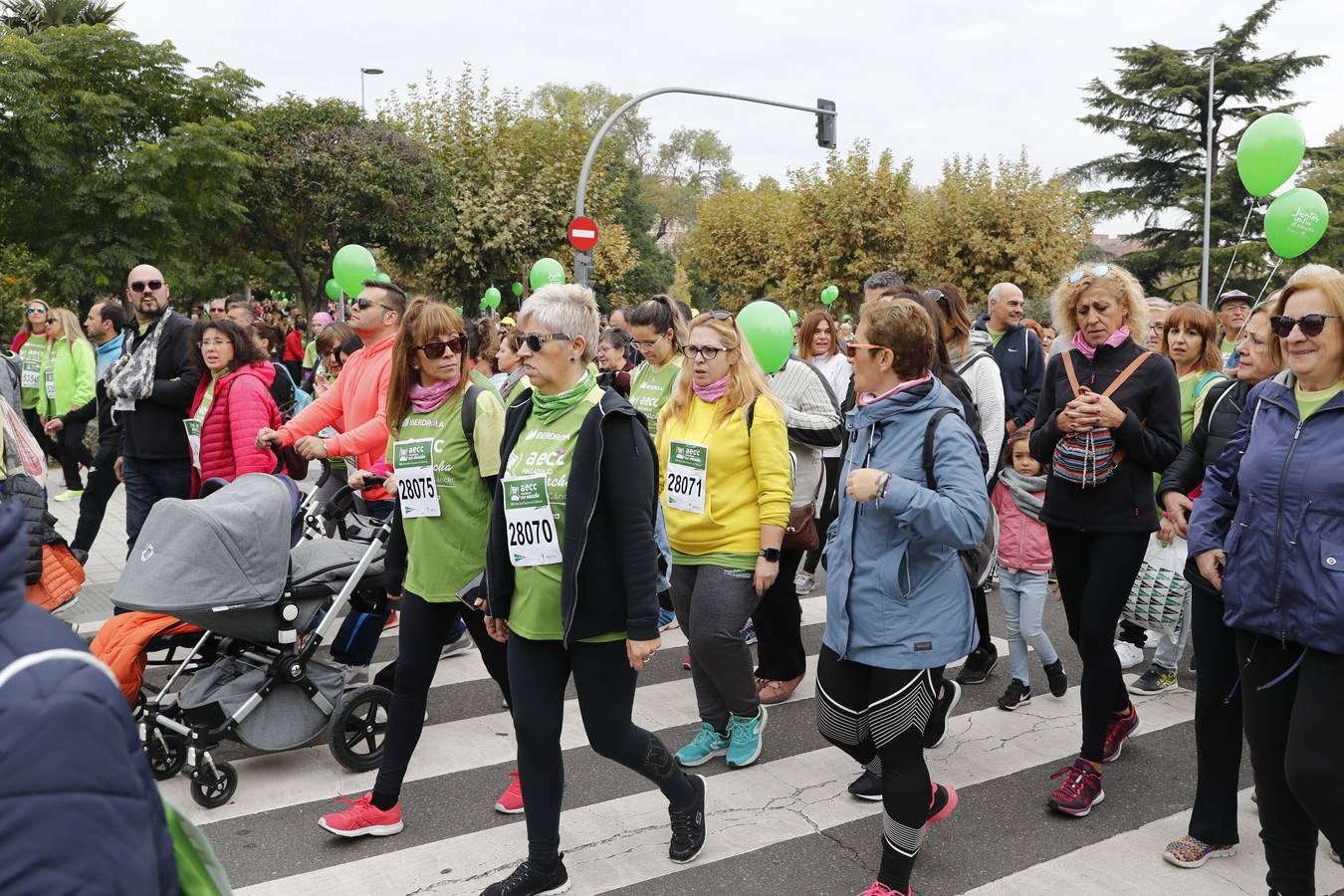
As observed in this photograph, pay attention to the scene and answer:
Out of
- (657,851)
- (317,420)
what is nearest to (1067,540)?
(657,851)

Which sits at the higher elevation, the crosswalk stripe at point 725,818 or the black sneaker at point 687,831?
the black sneaker at point 687,831

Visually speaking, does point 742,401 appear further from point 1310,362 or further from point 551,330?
point 1310,362

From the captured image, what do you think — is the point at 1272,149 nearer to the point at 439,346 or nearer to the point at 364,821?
the point at 439,346

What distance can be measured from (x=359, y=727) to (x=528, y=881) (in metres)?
1.50

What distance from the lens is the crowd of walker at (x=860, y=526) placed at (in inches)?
128

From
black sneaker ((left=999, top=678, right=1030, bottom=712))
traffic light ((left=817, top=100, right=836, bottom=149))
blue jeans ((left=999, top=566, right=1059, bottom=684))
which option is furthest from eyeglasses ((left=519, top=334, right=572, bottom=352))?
traffic light ((left=817, top=100, right=836, bottom=149))

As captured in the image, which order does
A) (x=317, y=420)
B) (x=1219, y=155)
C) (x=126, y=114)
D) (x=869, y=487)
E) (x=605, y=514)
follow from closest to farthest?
(x=869, y=487) → (x=605, y=514) → (x=317, y=420) → (x=126, y=114) → (x=1219, y=155)

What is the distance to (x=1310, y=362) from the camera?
3.13m

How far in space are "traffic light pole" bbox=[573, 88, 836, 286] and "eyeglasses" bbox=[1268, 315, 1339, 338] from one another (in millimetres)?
14285

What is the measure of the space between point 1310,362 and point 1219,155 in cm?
4212

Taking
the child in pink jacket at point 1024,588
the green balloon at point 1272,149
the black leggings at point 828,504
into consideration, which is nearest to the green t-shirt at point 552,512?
the child in pink jacket at point 1024,588

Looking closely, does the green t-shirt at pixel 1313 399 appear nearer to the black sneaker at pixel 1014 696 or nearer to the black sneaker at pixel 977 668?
the black sneaker at pixel 1014 696

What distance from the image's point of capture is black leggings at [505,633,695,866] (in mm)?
3564

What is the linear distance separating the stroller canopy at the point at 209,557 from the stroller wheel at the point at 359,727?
1.97ft
